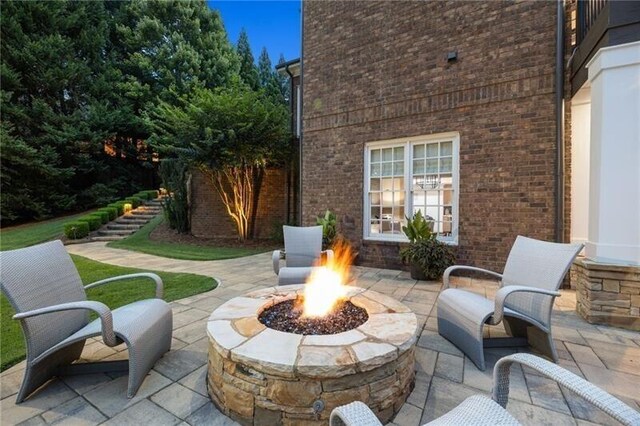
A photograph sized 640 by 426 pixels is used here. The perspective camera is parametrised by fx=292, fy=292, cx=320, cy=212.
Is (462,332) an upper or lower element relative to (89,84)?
lower

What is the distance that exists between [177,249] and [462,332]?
302 inches

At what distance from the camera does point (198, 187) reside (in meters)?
10.2

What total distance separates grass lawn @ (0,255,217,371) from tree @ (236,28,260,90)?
1662cm

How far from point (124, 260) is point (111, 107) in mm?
12918

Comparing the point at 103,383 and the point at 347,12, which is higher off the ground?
the point at 347,12

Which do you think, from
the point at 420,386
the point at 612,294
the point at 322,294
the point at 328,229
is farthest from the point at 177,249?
the point at 612,294

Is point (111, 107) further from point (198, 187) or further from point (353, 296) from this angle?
point (353, 296)

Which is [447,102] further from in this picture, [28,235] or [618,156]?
[28,235]

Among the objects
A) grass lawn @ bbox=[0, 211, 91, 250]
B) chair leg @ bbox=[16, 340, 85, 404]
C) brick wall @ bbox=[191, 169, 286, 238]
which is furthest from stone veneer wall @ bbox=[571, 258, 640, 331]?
grass lawn @ bbox=[0, 211, 91, 250]

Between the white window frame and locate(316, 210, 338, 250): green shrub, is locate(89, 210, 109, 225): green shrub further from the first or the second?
the white window frame

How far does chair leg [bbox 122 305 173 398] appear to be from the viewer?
6.33 feet

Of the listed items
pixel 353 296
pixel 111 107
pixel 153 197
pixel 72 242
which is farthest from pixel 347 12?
pixel 111 107

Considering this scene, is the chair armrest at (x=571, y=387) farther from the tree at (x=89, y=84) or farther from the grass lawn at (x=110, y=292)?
the tree at (x=89, y=84)

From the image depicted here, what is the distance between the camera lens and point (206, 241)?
9.55 metres
